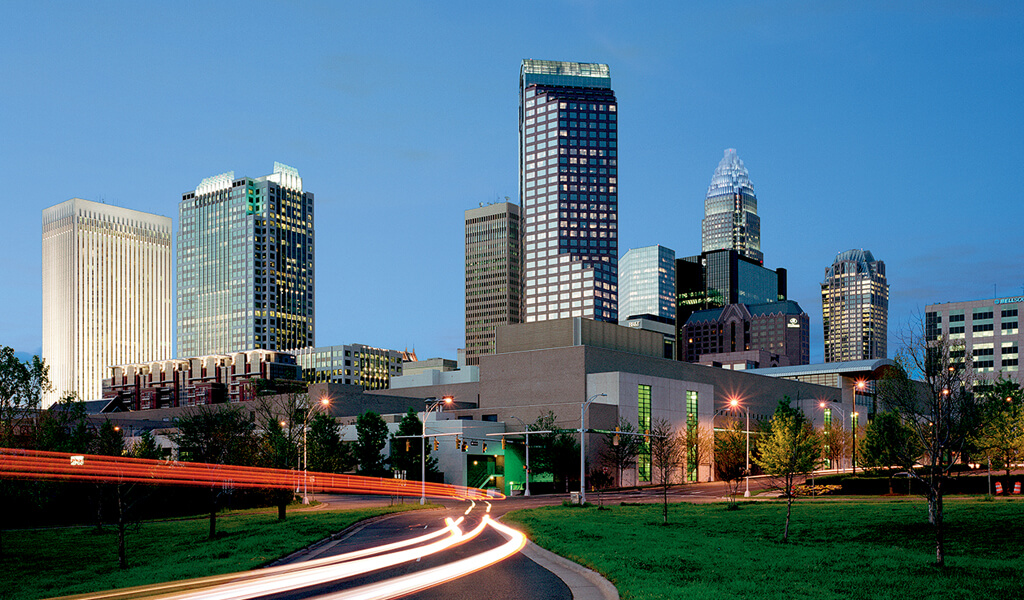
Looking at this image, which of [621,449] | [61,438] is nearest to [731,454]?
[621,449]

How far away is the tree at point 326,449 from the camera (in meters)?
76.4

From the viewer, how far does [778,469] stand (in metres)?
45.8

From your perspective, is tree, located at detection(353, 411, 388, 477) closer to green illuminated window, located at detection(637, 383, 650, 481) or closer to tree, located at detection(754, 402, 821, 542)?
green illuminated window, located at detection(637, 383, 650, 481)

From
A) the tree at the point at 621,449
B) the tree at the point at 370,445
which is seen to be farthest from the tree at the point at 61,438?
the tree at the point at 621,449

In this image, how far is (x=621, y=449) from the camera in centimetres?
9531

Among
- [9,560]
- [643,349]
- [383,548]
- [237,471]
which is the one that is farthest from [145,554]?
[643,349]

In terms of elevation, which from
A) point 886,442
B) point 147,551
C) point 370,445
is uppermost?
point 886,442

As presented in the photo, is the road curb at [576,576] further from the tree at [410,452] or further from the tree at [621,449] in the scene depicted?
the tree at [621,449]

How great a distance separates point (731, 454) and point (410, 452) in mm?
32786

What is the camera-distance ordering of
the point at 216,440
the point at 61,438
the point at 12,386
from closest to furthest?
the point at 12,386, the point at 61,438, the point at 216,440

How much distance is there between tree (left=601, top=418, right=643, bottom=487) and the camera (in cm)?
9538

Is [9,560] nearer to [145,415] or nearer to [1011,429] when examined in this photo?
[1011,429]

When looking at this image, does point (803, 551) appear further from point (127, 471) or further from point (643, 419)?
point (643, 419)

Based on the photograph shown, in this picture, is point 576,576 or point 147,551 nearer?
point 576,576
